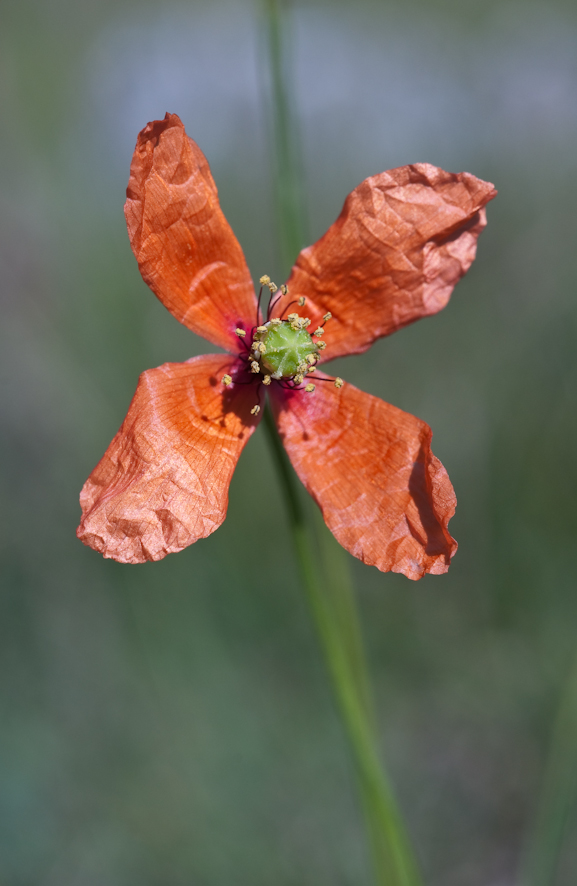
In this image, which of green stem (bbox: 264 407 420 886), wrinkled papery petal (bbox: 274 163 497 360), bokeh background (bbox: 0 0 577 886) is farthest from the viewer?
bokeh background (bbox: 0 0 577 886)

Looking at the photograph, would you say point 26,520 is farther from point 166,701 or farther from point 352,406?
point 352,406

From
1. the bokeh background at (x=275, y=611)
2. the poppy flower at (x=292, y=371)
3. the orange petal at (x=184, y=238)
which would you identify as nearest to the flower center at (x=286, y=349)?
the poppy flower at (x=292, y=371)

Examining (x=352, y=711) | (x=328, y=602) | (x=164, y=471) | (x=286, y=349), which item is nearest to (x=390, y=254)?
(x=286, y=349)

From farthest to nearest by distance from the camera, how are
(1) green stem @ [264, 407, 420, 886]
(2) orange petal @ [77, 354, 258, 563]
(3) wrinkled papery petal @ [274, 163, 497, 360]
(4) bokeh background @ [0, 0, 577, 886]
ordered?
(4) bokeh background @ [0, 0, 577, 886], (3) wrinkled papery petal @ [274, 163, 497, 360], (1) green stem @ [264, 407, 420, 886], (2) orange petal @ [77, 354, 258, 563]

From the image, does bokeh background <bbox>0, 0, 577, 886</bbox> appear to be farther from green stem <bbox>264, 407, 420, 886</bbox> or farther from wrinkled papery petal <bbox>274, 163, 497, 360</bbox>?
wrinkled papery petal <bbox>274, 163, 497, 360</bbox>

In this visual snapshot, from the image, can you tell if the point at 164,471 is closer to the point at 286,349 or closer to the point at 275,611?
the point at 286,349

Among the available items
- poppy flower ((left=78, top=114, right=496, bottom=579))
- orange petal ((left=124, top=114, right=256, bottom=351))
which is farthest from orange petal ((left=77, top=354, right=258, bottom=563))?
orange petal ((left=124, top=114, right=256, bottom=351))

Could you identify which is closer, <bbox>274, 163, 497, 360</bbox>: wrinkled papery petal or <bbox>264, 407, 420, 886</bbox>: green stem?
<bbox>264, 407, 420, 886</bbox>: green stem
